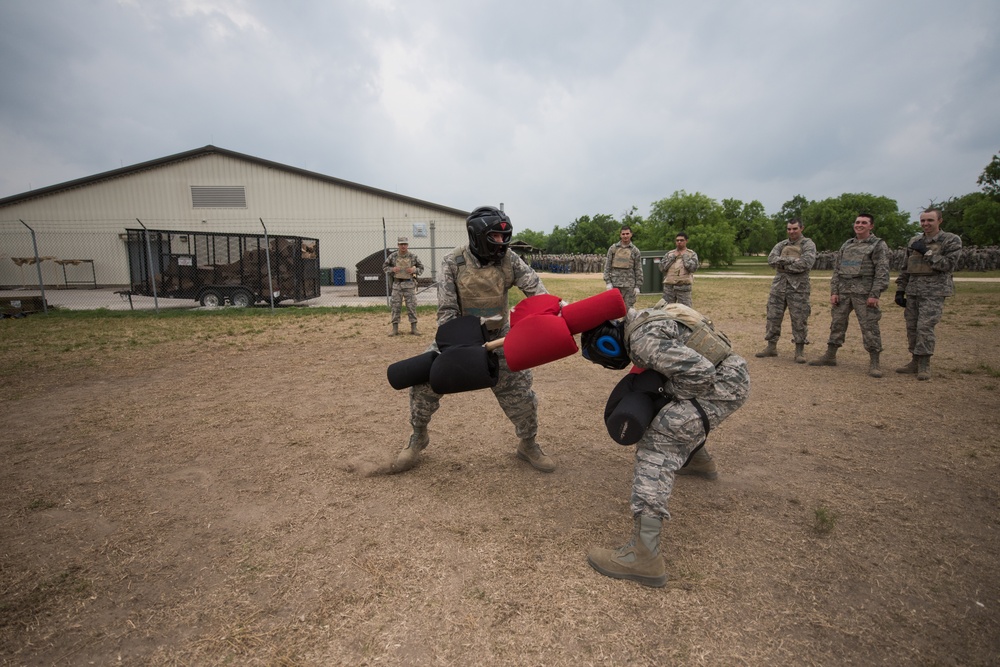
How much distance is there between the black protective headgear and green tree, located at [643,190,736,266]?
2210 inches

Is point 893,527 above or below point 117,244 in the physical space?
below

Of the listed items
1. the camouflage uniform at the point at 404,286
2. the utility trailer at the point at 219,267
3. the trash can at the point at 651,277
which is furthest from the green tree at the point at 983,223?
the utility trailer at the point at 219,267

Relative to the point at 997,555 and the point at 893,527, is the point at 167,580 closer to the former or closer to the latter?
the point at 893,527

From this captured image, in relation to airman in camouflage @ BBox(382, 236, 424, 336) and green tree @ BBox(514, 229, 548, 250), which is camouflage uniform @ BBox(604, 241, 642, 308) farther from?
green tree @ BBox(514, 229, 548, 250)

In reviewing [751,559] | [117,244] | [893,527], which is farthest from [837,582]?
[117,244]

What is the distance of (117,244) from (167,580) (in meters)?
30.3

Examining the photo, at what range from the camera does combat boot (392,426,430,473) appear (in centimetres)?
422

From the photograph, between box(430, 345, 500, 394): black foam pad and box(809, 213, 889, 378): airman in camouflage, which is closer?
box(430, 345, 500, 394): black foam pad

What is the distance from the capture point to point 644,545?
2.78 m

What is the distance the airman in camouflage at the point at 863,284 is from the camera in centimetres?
718

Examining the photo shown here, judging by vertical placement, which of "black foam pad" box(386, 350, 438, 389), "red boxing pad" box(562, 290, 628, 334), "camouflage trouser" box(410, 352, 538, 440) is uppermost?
"red boxing pad" box(562, 290, 628, 334)

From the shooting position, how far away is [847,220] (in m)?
63.8

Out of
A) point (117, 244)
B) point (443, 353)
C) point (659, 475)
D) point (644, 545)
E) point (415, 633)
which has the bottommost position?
point (415, 633)

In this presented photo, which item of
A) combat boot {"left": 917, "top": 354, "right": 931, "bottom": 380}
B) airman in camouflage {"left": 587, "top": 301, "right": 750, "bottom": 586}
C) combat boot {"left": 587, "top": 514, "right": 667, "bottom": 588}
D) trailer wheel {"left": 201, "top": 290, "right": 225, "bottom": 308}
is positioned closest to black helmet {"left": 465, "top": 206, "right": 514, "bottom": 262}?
airman in camouflage {"left": 587, "top": 301, "right": 750, "bottom": 586}
